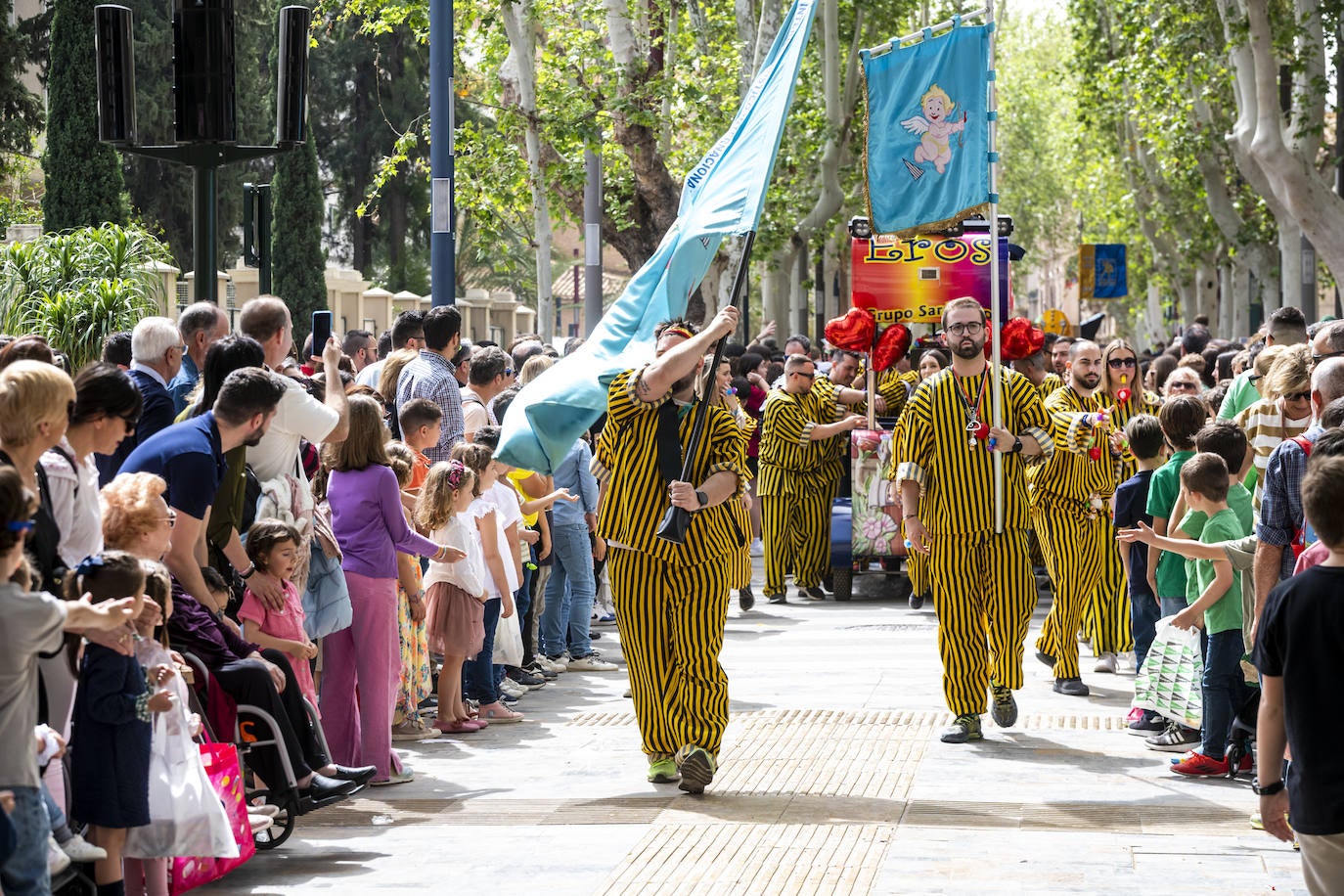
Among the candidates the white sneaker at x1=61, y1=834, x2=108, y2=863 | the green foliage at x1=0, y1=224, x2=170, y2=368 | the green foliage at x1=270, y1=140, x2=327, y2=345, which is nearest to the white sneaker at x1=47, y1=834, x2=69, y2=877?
the white sneaker at x1=61, y1=834, x2=108, y2=863

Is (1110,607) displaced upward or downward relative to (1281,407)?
downward

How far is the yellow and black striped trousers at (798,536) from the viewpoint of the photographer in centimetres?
1670

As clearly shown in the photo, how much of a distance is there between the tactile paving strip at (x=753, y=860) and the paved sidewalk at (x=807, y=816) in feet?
0.04

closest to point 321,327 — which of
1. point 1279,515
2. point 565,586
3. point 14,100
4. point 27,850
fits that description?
point 565,586

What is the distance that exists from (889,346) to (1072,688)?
519 cm

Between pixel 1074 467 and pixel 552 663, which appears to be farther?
pixel 552 663

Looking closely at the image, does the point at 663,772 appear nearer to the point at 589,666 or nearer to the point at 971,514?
the point at 971,514

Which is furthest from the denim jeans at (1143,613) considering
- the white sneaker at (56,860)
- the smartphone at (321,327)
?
the white sneaker at (56,860)

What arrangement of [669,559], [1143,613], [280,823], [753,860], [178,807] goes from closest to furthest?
[178,807] → [753,860] → [280,823] → [669,559] → [1143,613]

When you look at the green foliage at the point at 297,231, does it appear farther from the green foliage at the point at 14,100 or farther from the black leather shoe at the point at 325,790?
the black leather shoe at the point at 325,790

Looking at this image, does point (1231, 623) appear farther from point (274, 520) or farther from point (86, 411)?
point (86, 411)

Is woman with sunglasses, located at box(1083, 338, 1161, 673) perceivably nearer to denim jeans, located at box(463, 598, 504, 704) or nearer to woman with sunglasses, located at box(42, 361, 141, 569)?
denim jeans, located at box(463, 598, 504, 704)

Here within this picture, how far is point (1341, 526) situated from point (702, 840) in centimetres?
321

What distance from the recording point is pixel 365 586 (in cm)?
875
